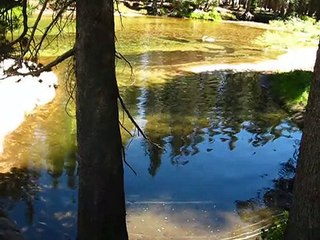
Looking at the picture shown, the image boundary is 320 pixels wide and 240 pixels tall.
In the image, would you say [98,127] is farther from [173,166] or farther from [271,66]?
[271,66]

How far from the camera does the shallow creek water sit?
944cm

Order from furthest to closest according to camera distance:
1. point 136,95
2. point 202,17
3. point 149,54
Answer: point 202,17 < point 149,54 < point 136,95

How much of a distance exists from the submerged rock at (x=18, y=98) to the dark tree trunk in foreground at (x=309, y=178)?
8588mm

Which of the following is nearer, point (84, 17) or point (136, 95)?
point (84, 17)

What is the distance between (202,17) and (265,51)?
2041 cm

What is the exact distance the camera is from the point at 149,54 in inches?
1129

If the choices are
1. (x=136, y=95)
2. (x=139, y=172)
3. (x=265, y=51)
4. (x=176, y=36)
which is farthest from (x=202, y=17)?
(x=139, y=172)

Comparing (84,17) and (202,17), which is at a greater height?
(84,17)

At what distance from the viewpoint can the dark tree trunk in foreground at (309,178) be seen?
497 cm

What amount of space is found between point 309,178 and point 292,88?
50.3 feet

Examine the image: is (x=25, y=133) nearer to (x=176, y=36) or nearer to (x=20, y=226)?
(x=20, y=226)

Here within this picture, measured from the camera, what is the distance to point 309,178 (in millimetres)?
5121

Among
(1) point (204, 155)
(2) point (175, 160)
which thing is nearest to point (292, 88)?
(1) point (204, 155)

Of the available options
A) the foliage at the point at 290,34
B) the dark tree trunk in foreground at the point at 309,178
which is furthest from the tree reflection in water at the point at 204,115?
the foliage at the point at 290,34
